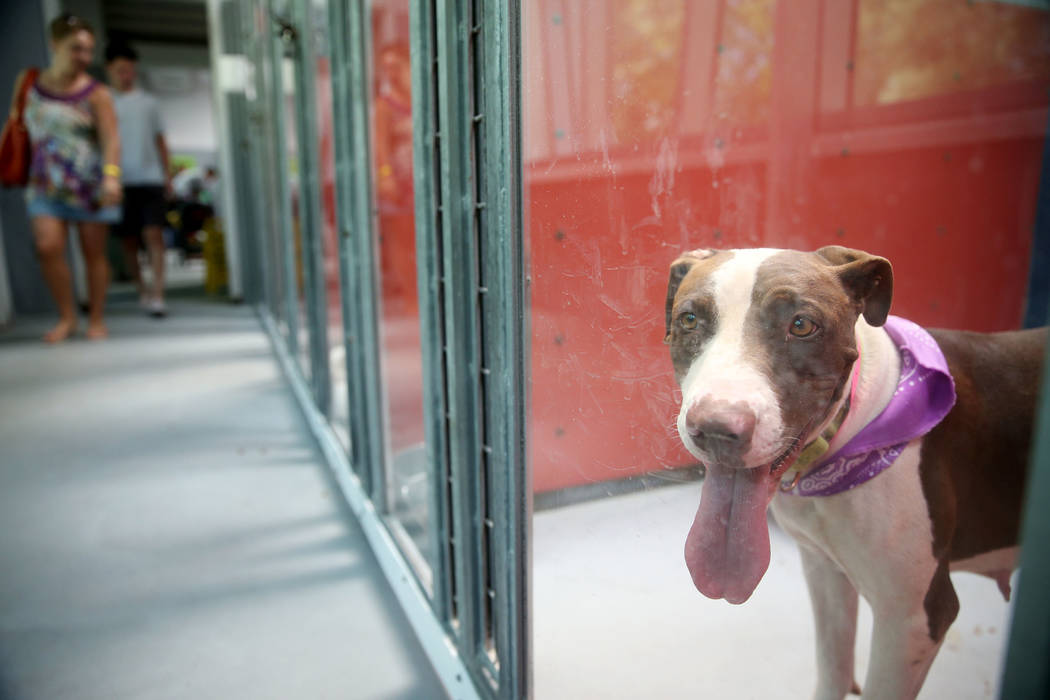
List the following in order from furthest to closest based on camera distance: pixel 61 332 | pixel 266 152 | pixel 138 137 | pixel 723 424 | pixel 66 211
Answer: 1. pixel 138 137
2. pixel 61 332
3. pixel 66 211
4. pixel 266 152
5. pixel 723 424

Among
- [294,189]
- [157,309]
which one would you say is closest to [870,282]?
[294,189]

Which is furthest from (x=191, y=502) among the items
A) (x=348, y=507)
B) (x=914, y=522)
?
(x=914, y=522)

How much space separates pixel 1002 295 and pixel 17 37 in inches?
239

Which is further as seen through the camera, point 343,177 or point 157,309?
point 157,309

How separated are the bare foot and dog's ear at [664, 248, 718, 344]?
14.7ft

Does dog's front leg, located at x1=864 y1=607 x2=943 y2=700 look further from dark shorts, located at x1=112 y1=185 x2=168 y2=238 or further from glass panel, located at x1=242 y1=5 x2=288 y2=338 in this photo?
dark shorts, located at x1=112 y1=185 x2=168 y2=238

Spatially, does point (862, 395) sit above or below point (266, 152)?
below

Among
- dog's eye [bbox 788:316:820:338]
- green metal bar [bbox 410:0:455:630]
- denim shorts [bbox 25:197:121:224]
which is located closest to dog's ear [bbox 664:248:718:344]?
dog's eye [bbox 788:316:820:338]

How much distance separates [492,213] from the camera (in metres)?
0.94

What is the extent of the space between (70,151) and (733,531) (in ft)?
13.4

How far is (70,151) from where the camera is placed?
3604mm

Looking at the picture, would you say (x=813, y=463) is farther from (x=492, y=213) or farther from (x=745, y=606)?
(x=492, y=213)

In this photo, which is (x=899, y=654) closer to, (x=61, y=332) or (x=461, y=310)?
(x=461, y=310)

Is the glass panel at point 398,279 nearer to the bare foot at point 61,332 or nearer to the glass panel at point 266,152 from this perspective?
the glass panel at point 266,152
